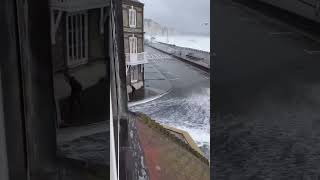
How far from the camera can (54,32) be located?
0.22m

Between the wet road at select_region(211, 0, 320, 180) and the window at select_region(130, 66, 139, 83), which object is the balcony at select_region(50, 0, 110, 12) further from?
the wet road at select_region(211, 0, 320, 180)

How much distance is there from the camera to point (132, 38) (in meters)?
1.12

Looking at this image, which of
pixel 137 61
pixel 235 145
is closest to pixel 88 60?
pixel 137 61

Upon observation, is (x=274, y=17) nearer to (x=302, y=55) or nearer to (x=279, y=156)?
(x=302, y=55)

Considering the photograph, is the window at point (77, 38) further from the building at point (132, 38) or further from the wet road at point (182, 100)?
the wet road at point (182, 100)

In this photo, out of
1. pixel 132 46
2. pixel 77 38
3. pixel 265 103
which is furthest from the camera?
pixel 265 103

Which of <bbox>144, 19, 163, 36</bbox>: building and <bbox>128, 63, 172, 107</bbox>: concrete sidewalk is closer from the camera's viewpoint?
<bbox>144, 19, 163, 36</bbox>: building

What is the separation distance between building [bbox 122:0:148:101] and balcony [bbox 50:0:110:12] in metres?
0.72

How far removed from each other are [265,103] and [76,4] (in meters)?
1.85

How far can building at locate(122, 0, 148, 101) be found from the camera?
1.04 m

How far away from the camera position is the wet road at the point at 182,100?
1225 mm

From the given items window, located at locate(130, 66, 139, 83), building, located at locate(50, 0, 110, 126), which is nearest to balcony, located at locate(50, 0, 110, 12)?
building, located at locate(50, 0, 110, 126)

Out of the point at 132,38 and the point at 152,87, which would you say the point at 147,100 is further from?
the point at 132,38

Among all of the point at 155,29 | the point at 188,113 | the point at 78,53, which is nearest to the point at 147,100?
the point at 188,113
